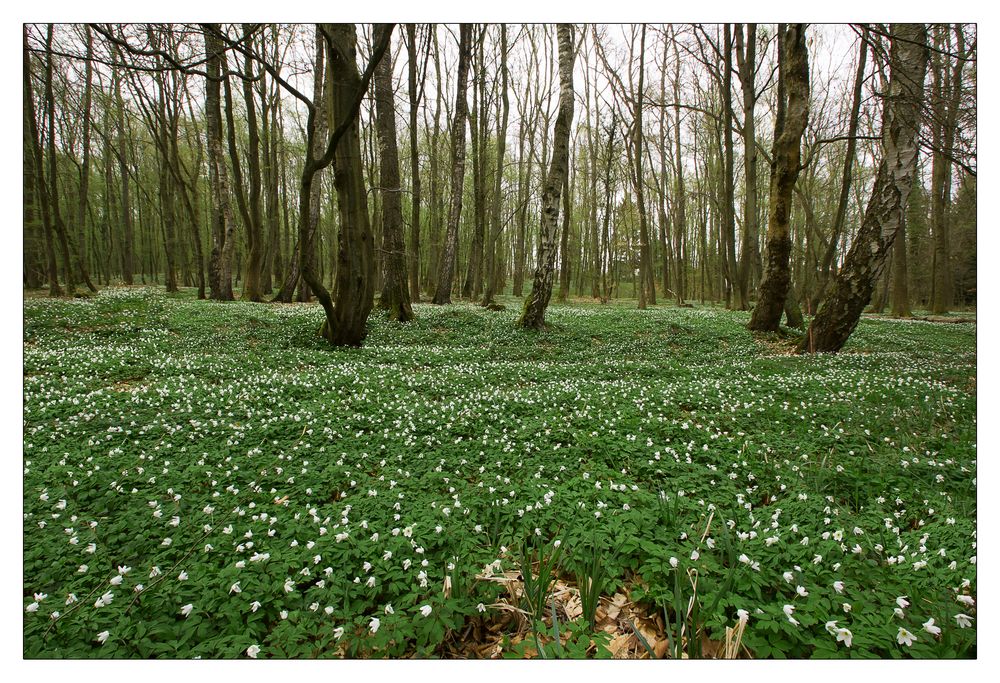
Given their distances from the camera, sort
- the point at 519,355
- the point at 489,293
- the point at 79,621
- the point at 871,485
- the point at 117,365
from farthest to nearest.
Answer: the point at 489,293
the point at 519,355
the point at 117,365
the point at 871,485
the point at 79,621

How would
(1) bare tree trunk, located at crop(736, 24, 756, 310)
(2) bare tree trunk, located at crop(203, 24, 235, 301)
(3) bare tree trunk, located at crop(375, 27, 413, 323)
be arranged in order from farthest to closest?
(2) bare tree trunk, located at crop(203, 24, 235, 301)
(1) bare tree trunk, located at crop(736, 24, 756, 310)
(3) bare tree trunk, located at crop(375, 27, 413, 323)

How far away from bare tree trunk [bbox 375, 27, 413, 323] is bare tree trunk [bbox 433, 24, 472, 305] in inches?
108

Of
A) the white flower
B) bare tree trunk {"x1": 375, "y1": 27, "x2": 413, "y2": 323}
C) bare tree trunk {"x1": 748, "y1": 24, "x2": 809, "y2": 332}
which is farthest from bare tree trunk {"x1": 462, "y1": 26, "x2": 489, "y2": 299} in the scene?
the white flower

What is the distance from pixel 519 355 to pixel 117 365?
6655 millimetres

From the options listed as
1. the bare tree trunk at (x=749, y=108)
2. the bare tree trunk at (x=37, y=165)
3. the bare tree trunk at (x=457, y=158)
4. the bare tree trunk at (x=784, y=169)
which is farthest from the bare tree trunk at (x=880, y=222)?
the bare tree trunk at (x=457, y=158)

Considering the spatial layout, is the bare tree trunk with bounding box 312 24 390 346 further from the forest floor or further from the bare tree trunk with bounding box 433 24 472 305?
the bare tree trunk with bounding box 433 24 472 305

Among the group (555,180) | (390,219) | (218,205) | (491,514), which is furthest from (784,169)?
(218,205)

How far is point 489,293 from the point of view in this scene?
1772cm

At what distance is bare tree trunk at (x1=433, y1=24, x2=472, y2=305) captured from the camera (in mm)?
14320

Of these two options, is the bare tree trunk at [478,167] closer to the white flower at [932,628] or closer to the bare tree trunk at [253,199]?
the bare tree trunk at [253,199]

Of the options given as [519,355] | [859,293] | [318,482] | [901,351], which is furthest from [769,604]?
[901,351]

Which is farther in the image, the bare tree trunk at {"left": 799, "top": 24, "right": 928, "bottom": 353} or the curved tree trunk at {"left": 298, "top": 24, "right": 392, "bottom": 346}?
the curved tree trunk at {"left": 298, "top": 24, "right": 392, "bottom": 346}

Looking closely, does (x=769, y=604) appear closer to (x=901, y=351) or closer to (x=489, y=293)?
(x=901, y=351)

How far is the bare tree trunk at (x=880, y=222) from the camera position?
620 cm
